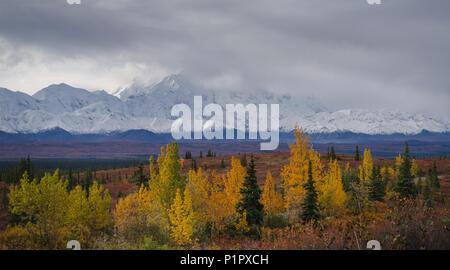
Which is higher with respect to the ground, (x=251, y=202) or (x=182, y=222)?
(x=182, y=222)

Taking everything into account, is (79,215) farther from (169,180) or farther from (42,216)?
(169,180)

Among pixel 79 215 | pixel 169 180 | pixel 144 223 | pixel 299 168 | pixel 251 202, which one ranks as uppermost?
pixel 299 168

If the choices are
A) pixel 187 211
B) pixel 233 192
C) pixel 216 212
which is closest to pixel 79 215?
pixel 187 211

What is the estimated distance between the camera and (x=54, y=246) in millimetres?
10578

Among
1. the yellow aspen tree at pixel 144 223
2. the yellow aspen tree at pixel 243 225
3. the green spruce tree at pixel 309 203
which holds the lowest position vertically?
the yellow aspen tree at pixel 243 225

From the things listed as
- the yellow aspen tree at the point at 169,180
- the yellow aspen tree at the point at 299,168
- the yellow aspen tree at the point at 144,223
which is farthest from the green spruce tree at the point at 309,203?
the yellow aspen tree at the point at 144,223

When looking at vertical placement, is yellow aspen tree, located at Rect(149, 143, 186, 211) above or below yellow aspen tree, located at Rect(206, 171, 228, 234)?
above

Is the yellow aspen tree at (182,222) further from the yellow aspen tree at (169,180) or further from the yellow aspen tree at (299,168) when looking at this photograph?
the yellow aspen tree at (299,168)

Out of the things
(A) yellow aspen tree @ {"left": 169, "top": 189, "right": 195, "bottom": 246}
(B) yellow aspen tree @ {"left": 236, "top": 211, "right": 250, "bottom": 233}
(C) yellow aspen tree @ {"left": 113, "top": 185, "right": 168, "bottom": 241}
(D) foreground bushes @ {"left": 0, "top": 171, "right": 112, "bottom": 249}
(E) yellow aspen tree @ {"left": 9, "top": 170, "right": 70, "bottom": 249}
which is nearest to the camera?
(D) foreground bushes @ {"left": 0, "top": 171, "right": 112, "bottom": 249}

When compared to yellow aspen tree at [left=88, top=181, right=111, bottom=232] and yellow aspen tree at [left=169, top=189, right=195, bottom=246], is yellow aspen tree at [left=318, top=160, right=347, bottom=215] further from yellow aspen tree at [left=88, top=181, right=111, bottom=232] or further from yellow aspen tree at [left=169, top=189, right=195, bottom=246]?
yellow aspen tree at [left=88, top=181, right=111, bottom=232]

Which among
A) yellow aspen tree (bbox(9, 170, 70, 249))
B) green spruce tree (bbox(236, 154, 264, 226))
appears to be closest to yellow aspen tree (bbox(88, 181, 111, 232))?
yellow aspen tree (bbox(9, 170, 70, 249))
